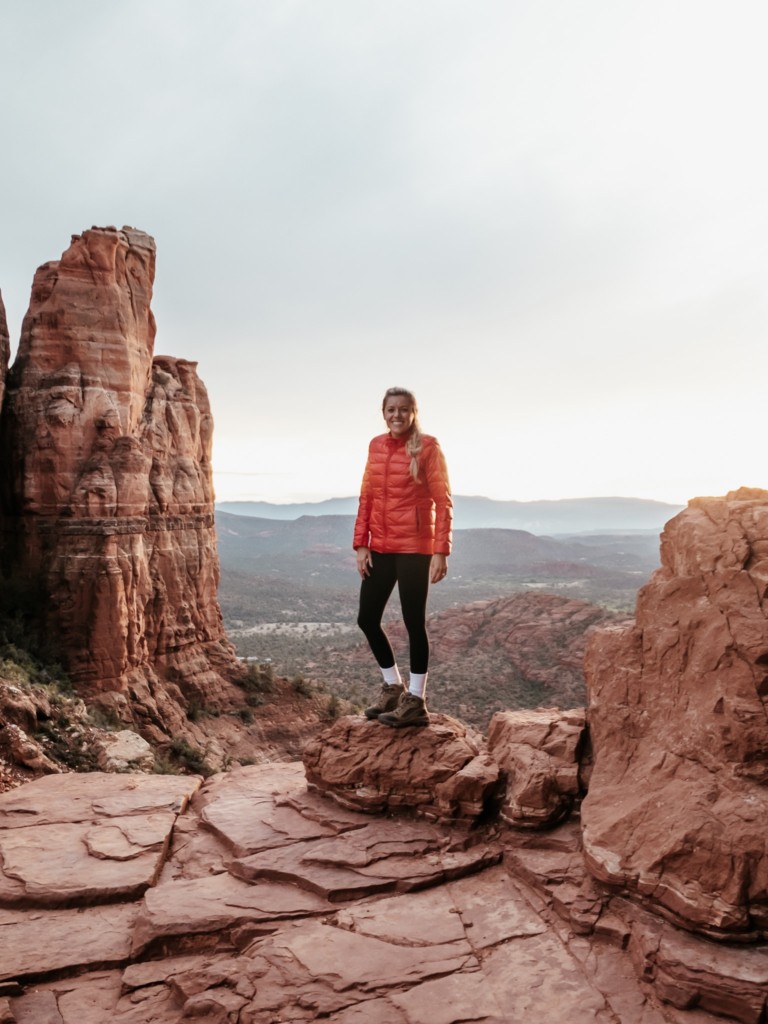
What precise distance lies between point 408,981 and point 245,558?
362 ft

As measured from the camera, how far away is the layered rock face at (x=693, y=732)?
10.8ft

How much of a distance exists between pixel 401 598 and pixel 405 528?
1.97 feet

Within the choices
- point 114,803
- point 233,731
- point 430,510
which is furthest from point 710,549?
point 233,731

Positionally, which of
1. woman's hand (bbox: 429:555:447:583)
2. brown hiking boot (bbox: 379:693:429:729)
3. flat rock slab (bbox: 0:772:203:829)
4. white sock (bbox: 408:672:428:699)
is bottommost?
flat rock slab (bbox: 0:772:203:829)

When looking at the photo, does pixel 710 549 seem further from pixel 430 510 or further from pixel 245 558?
pixel 245 558

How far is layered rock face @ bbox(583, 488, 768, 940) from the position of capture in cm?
330

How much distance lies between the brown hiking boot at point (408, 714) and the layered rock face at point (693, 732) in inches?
57.6

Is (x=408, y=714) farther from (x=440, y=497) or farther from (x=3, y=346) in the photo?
(x=3, y=346)

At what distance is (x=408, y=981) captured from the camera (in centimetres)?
321

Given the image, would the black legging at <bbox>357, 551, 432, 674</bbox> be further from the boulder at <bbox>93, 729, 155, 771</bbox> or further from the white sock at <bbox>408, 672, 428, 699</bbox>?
the boulder at <bbox>93, 729, 155, 771</bbox>

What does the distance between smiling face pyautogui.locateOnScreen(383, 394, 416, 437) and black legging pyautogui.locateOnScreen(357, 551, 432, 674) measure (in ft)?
3.57

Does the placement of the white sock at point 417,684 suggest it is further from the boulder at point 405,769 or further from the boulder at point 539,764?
the boulder at point 539,764

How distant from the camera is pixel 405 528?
5293 mm

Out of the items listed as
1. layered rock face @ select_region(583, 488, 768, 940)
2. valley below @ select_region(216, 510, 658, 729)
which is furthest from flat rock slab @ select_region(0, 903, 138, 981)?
valley below @ select_region(216, 510, 658, 729)
